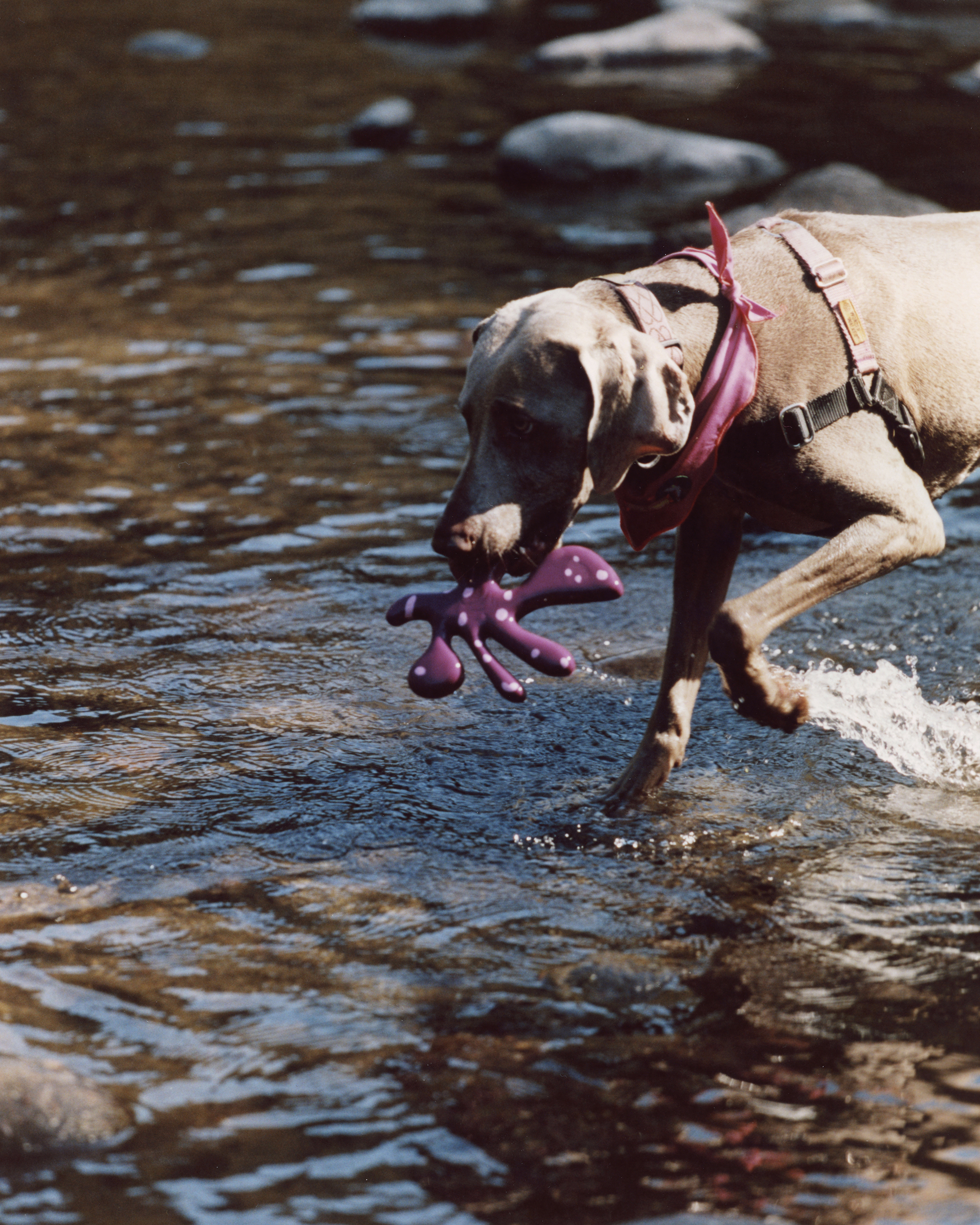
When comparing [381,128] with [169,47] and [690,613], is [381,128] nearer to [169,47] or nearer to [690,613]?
[169,47]

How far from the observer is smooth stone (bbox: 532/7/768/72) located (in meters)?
18.3

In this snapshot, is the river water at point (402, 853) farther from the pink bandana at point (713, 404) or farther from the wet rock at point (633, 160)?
the wet rock at point (633, 160)

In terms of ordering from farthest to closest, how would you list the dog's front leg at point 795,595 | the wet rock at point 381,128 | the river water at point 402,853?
the wet rock at point 381,128
the dog's front leg at point 795,595
the river water at point 402,853

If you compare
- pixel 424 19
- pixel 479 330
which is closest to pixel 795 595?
pixel 479 330

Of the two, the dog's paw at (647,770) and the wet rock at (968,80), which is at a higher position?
the wet rock at (968,80)

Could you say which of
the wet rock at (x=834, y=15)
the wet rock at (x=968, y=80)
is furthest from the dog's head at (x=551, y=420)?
the wet rock at (x=834, y=15)

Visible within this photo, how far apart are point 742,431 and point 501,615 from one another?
0.85 meters

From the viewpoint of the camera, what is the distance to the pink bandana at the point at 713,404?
3973 mm

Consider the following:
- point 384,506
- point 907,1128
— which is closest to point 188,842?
point 907,1128

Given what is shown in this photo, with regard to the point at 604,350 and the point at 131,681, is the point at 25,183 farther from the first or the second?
the point at 604,350

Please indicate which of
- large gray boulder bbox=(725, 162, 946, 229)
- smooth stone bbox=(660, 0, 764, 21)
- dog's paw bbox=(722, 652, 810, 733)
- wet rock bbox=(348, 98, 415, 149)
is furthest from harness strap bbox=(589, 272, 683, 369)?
smooth stone bbox=(660, 0, 764, 21)

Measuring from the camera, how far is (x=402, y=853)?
4.12 metres

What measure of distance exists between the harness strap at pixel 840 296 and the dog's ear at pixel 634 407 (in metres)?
0.61

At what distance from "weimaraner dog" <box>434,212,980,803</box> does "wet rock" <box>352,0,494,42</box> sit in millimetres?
18226
